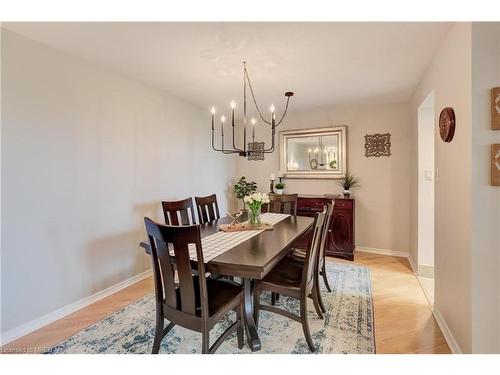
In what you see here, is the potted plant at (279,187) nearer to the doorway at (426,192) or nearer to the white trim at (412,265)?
the doorway at (426,192)

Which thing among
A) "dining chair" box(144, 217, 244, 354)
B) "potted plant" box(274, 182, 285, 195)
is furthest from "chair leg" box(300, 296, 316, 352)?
"potted plant" box(274, 182, 285, 195)

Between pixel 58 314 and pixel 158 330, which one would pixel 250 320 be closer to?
pixel 158 330

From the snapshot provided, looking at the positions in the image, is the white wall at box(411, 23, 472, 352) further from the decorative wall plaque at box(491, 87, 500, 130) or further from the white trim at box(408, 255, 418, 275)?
the white trim at box(408, 255, 418, 275)

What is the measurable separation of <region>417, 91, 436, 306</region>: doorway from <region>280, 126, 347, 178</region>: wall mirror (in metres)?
1.22

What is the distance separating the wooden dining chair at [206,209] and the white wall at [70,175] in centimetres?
65

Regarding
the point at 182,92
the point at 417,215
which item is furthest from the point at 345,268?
the point at 182,92

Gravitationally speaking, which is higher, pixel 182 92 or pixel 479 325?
pixel 182 92

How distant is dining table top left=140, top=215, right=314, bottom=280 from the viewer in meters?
1.46

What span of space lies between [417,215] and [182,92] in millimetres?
3393

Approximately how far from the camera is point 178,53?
7.47ft

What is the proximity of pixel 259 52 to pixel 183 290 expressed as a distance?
2.00 m

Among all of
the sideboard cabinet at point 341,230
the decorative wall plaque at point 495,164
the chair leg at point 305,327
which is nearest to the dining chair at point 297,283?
the chair leg at point 305,327

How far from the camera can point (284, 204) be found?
11.1 ft
